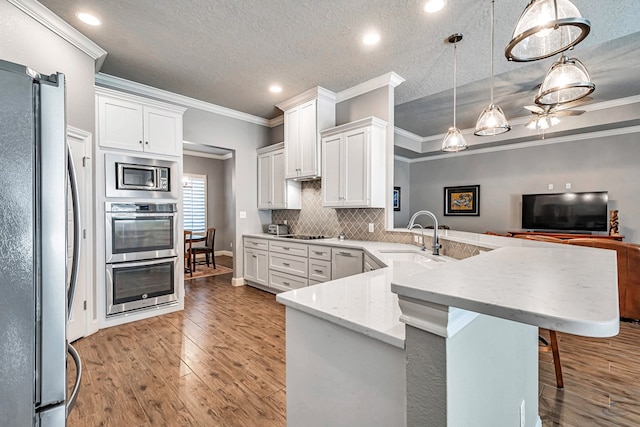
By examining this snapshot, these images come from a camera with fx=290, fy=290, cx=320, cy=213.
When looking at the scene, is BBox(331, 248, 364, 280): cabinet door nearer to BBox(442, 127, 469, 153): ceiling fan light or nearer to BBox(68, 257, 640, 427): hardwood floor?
BBox(68, 257, 640, 427): hardwood floor

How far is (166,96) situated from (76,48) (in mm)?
1327

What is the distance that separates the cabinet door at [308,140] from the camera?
13.5 feet

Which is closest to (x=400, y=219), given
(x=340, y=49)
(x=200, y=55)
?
(x=340, y=49)

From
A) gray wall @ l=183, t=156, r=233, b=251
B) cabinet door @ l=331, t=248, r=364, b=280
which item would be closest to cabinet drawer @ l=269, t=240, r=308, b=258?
cabinet door @ l=331, t=248, r=364, b=280

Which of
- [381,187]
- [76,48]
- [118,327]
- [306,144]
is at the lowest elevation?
[118,327]

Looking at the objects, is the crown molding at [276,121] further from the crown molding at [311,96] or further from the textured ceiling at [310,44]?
the textured ceiling at [310,44]

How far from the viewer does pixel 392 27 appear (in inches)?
105

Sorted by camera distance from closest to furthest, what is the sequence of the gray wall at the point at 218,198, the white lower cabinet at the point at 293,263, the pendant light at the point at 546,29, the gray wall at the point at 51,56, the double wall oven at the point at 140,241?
the pendant light at the point at 546,29 → the gray wall at the point at 51,56 → the double wall oven at the point at 140,241 → the white lower cabinet at the point at 293,263 → the gray wall at the point at 218,198

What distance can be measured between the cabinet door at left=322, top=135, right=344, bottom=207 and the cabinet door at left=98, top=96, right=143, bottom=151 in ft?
7.43

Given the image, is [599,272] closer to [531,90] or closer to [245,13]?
[245,13]

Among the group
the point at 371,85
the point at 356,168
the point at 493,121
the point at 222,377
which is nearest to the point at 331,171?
the point at 356,168

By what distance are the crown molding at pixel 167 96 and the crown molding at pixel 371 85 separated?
1743mm

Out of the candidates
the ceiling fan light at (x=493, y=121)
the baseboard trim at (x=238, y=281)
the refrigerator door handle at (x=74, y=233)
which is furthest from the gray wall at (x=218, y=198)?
the refrigerator door handle at (x=74, y=233)

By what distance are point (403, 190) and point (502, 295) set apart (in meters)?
7.77
